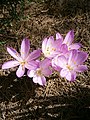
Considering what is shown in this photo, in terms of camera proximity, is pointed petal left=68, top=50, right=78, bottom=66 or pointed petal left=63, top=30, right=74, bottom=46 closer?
pointed petal left=68, top=50, right=78, bottom=66

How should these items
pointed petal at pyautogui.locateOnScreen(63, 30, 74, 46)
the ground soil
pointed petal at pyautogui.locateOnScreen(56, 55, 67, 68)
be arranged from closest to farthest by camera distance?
pointed petal at pyautogui.locateOnScreen(56, 55, 67, 68), pointed petal at pyautogui.locateOnScreen(63, 30, 74, 46), the ground soil

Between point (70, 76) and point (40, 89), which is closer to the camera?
point (70, 76)

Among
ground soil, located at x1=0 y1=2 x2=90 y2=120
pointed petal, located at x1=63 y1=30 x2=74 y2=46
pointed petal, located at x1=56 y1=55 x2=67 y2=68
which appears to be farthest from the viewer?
ground soil, located at x1=0 y1=2 x2=90 y2=120

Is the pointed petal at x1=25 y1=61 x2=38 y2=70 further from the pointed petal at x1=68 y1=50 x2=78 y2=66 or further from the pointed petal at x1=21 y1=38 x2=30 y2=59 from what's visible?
the pointed petal at x1=68 y1=50 x2=78 y2=66

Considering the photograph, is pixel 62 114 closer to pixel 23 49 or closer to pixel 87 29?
pixel 23 49

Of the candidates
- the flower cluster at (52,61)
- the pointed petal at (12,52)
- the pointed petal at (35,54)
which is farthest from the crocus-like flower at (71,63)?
the pointed petal at (12,52)

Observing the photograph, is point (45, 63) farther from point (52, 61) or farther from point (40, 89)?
point (40, 89)

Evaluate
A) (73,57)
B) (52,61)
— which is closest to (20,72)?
(52,61)

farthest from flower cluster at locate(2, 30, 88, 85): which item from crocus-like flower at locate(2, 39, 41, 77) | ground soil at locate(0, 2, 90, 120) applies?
ground soil at locate(0, 2, 90, 120)

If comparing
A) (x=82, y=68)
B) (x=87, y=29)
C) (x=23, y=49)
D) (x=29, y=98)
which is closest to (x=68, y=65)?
(x=82, y=68)
